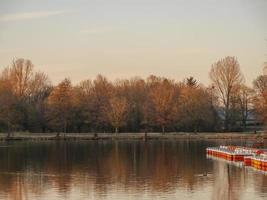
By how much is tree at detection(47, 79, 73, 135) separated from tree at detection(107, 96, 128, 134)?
22.4 feet

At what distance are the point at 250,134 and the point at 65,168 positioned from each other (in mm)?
54288

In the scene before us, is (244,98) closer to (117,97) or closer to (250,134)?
(250,134)

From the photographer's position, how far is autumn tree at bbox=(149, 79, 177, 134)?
11831 centimetres

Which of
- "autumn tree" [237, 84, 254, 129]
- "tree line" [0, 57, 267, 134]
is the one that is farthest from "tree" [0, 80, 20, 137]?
"autumn tree" [237, 84, 254, 129]

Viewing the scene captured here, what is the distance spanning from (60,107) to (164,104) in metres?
18.0

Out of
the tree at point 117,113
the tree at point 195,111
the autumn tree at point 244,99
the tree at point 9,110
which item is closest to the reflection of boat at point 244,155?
the tree at point 195,111

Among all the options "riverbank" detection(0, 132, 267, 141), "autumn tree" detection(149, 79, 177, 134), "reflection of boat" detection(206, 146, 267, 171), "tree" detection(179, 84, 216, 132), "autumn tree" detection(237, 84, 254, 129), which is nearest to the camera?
"reflection of boat" detection(206, 146, 267, 171)

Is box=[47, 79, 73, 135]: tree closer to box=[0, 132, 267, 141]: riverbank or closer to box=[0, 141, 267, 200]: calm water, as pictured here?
box=[0, 132, 267, 141]: riverbank

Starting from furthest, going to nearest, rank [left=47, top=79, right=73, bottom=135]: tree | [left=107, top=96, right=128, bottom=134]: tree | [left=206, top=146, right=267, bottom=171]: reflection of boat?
[left=107, top=96, right=128, bottom=134]: tree, [left=47, top=79, right=73, bottom=135]: tree, [left=206, top=146, right=267, bottom=171]: reflection of boat

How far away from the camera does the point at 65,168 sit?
61469 mm

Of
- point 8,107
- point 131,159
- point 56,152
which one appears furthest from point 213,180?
point 8,107

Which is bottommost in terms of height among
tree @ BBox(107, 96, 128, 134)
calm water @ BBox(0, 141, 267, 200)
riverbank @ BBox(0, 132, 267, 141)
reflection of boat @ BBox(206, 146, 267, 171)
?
calm water @ BBox(0, 141, 267, 200)

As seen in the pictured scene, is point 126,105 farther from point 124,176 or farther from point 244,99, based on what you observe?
point 124,176

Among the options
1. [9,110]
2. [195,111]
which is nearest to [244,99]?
[195,111]
